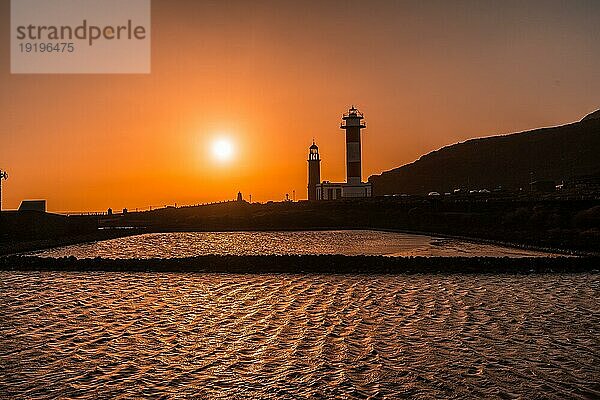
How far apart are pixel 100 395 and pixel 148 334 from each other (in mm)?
3896

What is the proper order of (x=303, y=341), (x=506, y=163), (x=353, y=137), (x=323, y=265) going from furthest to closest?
(x=506, y=163) < (x=353, y=137) < (x=323, y=265) < (x=303, y=341)

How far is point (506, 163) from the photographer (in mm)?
162875

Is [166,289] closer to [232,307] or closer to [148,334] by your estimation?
[232,307]

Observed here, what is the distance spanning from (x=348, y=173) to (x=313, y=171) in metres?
9.54

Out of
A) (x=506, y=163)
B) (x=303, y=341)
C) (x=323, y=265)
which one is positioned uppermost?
(x=506, y=163)

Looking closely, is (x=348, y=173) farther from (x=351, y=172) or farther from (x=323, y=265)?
(x=323, y=265)

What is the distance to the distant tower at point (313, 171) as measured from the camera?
8731cm

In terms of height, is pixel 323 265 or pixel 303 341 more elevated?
pixel 323 265

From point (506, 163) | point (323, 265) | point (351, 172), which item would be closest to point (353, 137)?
point (351, 172)

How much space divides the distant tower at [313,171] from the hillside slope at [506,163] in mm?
67174

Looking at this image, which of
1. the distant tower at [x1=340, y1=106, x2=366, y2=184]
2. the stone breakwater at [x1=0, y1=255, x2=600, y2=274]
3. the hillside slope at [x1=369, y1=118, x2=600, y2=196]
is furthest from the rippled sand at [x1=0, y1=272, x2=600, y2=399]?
the hillside slope at [x1=369, y1=118, x2=600, y2=196]

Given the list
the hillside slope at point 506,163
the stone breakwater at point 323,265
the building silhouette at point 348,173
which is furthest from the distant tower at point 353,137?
the hillside slope at point 506,163

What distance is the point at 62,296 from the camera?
17375 mm

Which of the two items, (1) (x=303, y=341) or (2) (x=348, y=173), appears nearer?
(1) (x=303, y=341)
